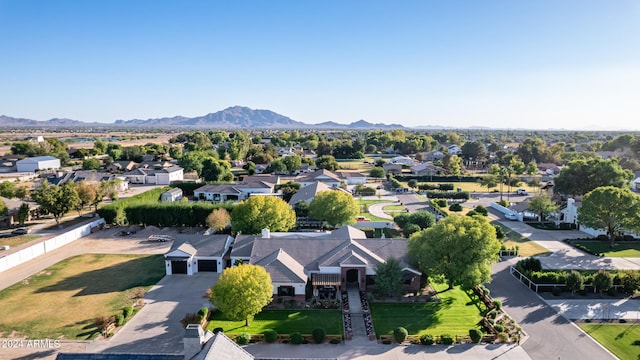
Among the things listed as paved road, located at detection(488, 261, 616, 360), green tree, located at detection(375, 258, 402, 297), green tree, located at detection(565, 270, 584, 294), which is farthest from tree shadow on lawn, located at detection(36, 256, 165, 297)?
green tree, located at detection(565, 270, 584, 294)

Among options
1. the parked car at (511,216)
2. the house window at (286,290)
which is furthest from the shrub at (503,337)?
the parked car at (511,216)

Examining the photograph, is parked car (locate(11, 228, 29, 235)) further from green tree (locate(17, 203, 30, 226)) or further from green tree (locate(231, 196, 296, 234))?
green tree (locate(231, 196, 296, 234))

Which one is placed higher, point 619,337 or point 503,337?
point 503,337

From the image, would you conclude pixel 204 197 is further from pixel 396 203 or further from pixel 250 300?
pixel 250 300

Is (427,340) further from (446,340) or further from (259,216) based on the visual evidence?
(259,216)

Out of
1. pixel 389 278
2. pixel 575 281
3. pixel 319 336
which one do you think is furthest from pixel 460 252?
pixel 319 336

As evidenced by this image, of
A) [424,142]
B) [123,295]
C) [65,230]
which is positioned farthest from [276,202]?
[424,142]
